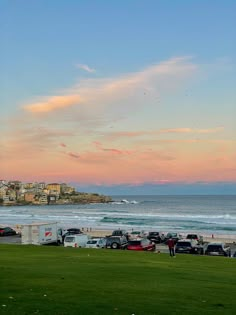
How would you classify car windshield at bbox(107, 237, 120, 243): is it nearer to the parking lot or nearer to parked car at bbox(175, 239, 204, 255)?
parked car at bbox(175, 239, 204, 255)

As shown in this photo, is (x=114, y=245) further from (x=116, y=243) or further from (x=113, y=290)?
(x=113, y=290)

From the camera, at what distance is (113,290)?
13984mm

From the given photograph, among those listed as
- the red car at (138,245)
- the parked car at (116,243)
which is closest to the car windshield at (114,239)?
the parked car at (116,243)

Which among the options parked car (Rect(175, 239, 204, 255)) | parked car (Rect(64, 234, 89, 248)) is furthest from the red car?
parked car (Rect(64, 234, 89, 248))

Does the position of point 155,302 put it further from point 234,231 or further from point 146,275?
point 234,231

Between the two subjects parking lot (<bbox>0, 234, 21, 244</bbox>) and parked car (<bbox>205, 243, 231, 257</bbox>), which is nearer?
parked car (<bbox>205, 243, 231, 257</bbox>)

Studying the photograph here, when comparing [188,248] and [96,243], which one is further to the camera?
[96,243]

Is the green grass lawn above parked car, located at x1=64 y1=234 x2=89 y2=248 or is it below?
above

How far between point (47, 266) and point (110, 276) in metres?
4.08

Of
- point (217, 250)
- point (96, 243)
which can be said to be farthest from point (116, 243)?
point (217, 250)

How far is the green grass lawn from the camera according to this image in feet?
37.5

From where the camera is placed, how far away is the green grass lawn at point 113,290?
11.4 m

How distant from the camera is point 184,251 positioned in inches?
1531

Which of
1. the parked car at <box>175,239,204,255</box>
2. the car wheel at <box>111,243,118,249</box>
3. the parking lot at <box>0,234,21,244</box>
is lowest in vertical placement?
the parking lot at <box>0,234,21,244</box>
